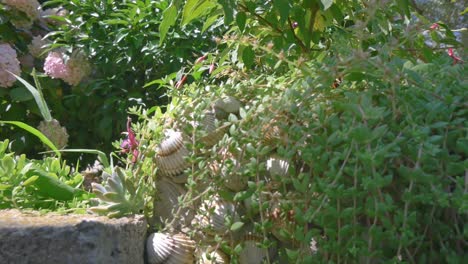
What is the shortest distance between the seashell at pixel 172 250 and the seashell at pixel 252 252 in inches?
5.0

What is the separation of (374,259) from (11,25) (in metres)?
2.81

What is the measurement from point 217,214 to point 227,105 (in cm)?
28

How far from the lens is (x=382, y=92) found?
137cm

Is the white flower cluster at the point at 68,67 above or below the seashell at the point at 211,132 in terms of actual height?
below

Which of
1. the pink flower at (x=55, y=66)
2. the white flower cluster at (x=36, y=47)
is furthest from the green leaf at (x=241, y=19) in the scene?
the white flower cluster at (x=36, y=47)

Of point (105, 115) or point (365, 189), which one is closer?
point (365, 189)

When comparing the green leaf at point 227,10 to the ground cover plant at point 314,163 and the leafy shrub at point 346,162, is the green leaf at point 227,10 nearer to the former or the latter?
the ground cover plant at point 314,163

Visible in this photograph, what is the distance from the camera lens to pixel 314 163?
4.19 ft

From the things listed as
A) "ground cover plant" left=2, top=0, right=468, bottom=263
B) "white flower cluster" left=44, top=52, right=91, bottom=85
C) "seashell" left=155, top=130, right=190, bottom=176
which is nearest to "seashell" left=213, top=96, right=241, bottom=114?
"ground cover plant" left=2, top=0, right=468, bottom=263

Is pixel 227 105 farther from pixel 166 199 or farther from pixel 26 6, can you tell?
pixel 26 6

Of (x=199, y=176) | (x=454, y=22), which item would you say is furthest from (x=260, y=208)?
(x=454, y=22)

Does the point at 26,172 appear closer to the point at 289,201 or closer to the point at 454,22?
the point at 289,201

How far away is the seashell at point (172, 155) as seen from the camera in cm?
155

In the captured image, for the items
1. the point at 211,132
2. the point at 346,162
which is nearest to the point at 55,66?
the point at 211,132
